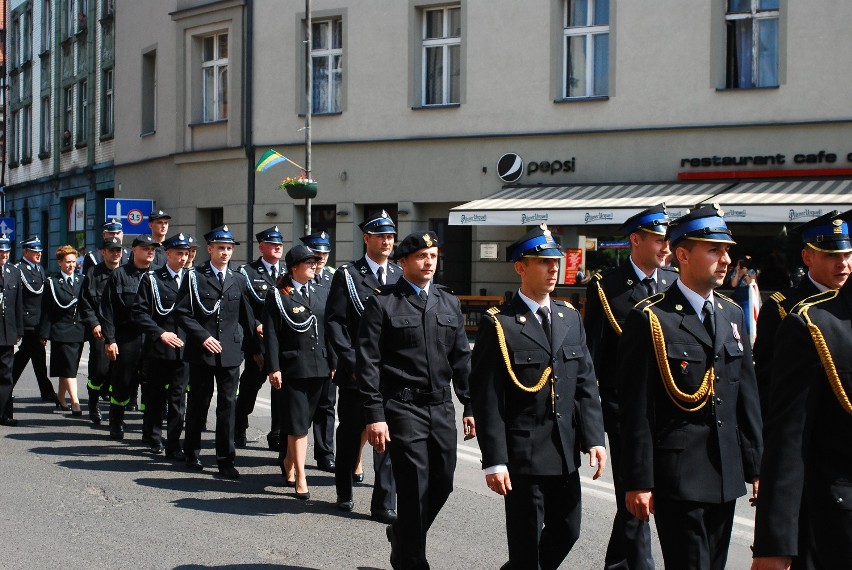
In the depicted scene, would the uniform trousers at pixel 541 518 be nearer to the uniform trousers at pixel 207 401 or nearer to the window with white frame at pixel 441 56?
the uniform trousers at pixel 207 401

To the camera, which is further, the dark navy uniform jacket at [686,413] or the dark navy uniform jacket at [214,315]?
the dark navy uniform jacket at [214,315]

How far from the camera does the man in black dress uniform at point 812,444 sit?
11.4 ft

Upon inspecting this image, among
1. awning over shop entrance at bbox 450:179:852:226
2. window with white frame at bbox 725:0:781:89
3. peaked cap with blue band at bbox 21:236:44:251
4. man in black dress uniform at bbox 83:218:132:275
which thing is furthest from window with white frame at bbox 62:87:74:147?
peaked cap with blue band at bbox 21:236:44:251

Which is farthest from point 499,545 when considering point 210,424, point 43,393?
point 43,393

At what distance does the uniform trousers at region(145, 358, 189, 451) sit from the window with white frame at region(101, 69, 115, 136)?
27.6 metres

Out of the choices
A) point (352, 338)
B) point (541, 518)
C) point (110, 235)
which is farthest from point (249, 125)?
point (541, 518)

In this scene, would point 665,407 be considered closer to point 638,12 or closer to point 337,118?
point 638,12

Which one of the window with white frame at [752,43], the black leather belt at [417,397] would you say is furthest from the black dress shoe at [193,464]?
the window with white frame at [752,43]

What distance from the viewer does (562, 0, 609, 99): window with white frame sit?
79.3 ft

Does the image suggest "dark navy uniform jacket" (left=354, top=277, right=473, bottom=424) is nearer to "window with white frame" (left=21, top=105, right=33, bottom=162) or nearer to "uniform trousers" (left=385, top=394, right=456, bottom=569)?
"uniform trousers" (left=385, top=394, right=456, bottom=569)

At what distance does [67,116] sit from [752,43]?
88.1 ft

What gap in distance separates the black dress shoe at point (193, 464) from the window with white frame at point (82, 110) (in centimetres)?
3109

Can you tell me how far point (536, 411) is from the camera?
5410 millimetres

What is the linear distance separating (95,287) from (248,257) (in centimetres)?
1646
